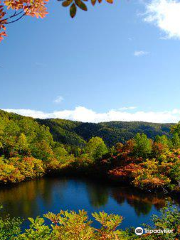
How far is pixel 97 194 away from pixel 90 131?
107 meters

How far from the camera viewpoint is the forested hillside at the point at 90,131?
103 metres

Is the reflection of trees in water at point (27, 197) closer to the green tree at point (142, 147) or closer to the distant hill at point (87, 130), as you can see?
the green tree at point (142, 147)

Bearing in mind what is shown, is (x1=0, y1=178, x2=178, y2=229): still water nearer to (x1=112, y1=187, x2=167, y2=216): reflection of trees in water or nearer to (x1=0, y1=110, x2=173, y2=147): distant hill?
(x1=112, y1=187, x2=167, y2=216): reflection of trees in water

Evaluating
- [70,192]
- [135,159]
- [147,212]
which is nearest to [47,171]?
[70,192]

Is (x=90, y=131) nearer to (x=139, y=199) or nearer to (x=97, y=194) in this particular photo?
(x=97, y=194)

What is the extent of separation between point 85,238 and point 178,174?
1675 centimetres

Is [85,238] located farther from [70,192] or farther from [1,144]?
[1,144]

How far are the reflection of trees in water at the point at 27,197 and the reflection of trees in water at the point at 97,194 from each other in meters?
3.10

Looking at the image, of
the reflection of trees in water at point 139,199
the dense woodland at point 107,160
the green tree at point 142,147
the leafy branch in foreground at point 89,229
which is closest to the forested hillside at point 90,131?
the dense woodland at point 107,160

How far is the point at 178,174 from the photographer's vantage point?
18672 millimetres

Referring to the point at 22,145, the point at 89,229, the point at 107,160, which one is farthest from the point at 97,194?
the point at 89,229

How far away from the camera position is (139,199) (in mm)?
18016

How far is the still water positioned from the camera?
15367 mm

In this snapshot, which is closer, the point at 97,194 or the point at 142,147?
the point at 97,194
